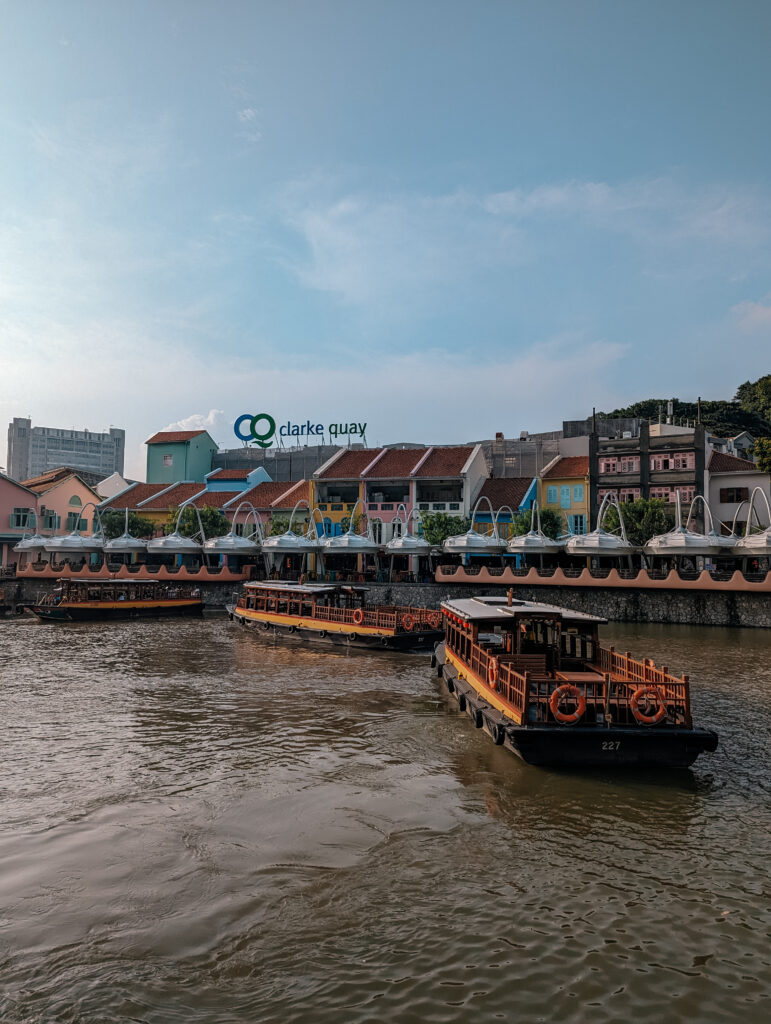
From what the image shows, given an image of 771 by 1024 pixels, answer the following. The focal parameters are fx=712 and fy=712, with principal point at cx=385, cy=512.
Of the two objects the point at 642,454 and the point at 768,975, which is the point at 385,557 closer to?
the point at 642,454

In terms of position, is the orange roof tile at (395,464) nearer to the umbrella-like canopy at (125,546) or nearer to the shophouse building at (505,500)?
the shophouse building at (505,500)

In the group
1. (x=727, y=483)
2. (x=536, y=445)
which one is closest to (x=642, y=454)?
(x=727, y=483)

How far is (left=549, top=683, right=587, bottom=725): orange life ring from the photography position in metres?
12.5

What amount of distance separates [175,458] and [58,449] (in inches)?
4275

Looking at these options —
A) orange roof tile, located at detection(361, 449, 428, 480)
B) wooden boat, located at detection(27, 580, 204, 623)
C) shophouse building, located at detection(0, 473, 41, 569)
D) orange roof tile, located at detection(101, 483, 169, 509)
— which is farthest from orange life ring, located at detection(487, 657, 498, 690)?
shophouse building, located at detection(0, 473, 41, 569)

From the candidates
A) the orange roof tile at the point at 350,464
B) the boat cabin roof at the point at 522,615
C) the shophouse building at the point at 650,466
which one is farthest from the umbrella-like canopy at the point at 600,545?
the boat cabin roof at the point at 522,615

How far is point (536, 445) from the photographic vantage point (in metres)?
64.1

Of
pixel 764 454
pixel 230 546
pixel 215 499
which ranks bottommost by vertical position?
pixel 230 546

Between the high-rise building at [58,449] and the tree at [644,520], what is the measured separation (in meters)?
128

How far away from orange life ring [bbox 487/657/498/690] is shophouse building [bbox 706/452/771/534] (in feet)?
137

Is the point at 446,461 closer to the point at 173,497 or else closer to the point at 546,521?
the point at 546,521

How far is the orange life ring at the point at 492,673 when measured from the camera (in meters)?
14.8

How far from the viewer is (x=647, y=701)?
12516 millimetres

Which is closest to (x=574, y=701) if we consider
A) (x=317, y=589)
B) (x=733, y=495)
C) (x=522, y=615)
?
(x=522, y=615)
